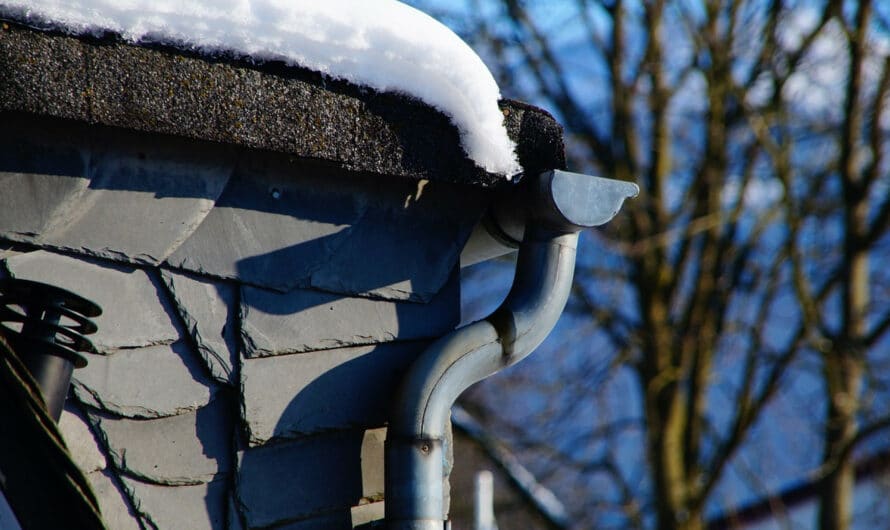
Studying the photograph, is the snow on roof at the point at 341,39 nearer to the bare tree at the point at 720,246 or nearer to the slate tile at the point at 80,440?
the slate tile at the point at 80,440

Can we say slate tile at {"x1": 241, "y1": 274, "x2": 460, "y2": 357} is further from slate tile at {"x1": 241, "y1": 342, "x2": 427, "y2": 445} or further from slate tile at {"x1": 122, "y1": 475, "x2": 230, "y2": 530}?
slate tile at {"x1": 122, "y1": 475, "x2": 230, "y2": 530}

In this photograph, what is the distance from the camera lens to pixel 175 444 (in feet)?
4.99

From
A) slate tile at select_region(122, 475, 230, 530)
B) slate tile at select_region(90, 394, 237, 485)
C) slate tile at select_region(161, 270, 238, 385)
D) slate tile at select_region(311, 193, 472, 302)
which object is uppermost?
slate tile at select_region(311, 193, 472, 302)

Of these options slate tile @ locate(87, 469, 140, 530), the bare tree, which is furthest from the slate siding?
the bare tree

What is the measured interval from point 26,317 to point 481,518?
5.53 m

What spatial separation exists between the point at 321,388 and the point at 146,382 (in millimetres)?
306

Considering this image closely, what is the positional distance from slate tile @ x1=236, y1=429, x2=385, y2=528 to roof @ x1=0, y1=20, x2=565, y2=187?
48 cm

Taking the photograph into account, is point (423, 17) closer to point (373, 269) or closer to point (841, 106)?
point (373, 269)

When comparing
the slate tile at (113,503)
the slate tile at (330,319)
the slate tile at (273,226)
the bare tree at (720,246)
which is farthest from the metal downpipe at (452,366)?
the bare tree at (720,246)

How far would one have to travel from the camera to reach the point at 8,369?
1.11 meters

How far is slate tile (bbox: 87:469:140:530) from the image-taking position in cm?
144

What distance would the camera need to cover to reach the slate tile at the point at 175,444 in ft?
4.81

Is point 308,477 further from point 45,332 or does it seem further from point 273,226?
point 45,332

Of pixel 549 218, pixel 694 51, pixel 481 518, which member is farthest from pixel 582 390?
pixel 549 218
